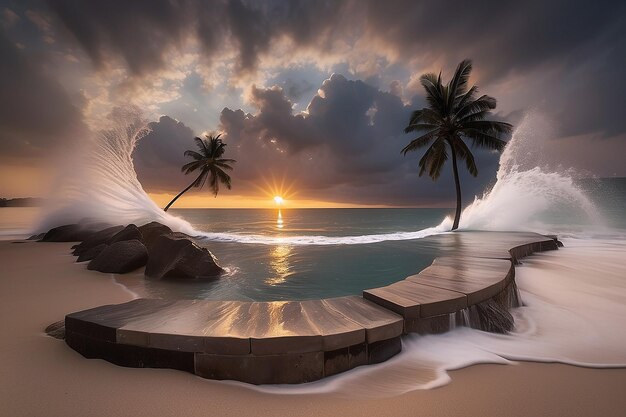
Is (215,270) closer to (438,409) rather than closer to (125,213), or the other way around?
(438,409)

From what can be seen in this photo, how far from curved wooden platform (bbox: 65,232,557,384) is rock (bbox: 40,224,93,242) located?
16.2 m

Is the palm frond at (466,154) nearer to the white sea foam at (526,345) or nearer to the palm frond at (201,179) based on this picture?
the white sea foam at (526,345)

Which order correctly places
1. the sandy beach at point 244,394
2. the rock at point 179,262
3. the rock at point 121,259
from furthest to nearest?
1. the rock at point 121,259
2. the rock at point 179,262
3. the sandy beach at point 244,394

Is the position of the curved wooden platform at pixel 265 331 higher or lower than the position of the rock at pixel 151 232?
lower

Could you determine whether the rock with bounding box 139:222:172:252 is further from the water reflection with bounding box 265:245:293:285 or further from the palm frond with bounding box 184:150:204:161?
the palm frond with bounding box 184:150:204:161

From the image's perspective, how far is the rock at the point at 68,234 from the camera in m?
15.1

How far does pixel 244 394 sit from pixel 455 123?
22.5 m

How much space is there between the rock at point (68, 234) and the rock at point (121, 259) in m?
10.2

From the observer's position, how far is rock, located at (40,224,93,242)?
15.1 m

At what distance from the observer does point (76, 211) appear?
738 inches

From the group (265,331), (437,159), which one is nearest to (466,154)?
(437,159)

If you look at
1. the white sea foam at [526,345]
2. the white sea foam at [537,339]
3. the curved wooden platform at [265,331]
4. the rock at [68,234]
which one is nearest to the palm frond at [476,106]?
the white sea foam at [537,339]

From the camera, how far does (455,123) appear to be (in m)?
20.0

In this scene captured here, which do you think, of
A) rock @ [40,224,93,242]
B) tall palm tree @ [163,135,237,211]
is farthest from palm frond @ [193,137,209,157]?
rock @ [40,224,93,242]
